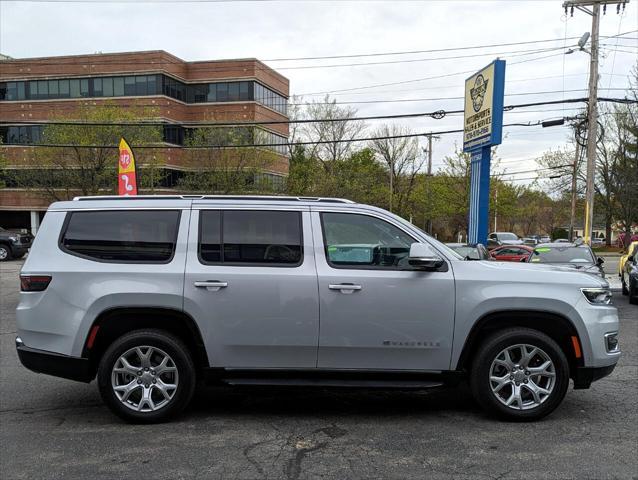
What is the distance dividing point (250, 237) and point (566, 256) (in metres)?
10.0

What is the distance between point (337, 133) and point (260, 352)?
49.4 meters

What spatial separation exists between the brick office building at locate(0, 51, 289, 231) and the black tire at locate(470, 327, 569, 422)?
38400mm

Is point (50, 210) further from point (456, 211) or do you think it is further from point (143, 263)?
point (456, 211)

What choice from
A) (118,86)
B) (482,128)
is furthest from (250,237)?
(118,86)

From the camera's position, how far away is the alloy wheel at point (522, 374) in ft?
14.6

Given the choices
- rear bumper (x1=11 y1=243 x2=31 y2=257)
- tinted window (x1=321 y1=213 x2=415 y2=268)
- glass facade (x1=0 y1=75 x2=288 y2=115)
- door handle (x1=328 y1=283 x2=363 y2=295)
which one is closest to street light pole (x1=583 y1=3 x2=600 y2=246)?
tinted window (x1=321 y1=213 x2=415 y2=268)

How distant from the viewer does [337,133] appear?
52.4 metres

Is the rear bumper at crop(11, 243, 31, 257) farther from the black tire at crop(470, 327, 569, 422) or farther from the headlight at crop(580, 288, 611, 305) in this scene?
the headlight at crop(580, 288, 611, 305)

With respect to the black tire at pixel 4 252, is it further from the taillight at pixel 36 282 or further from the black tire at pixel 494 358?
the black tire at pixel 494 358

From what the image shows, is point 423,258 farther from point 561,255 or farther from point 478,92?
point 478,92

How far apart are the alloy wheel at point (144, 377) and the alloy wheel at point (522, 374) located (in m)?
2.72

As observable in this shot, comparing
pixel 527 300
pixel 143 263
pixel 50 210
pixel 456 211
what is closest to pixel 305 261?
pixel 143 263

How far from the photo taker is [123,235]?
15.0 ft

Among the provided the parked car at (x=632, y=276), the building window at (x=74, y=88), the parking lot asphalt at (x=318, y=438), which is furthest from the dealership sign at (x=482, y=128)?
the building window at (x=74, y=88)
